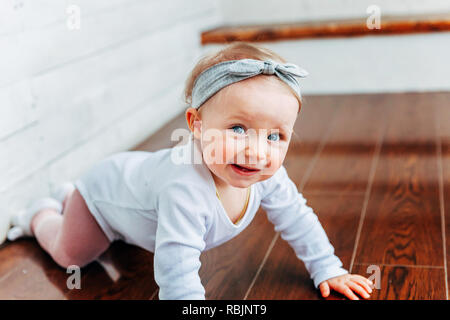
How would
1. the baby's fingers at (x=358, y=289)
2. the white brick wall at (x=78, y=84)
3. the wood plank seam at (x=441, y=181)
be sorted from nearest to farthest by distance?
the baby's fingers at (x=358, y=289) → the wood plank seam at (x=441, y=181) → the white brick wall at (x=78, y=84)

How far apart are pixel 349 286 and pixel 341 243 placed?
199 millimetres

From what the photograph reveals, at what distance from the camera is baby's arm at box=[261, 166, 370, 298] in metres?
1.07

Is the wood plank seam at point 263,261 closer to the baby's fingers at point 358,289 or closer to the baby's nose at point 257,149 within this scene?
the baby's fingers at point 358,289

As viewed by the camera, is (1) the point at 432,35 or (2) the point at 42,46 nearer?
(2) the point at 42,46

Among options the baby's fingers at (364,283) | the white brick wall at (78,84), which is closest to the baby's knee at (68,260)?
the white brick wall at (78,84)

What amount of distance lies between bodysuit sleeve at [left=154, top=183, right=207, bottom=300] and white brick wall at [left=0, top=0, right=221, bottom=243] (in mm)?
607

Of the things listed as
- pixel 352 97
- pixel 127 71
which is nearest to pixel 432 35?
pixel 352 97

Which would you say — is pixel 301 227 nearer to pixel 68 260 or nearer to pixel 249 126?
pixel 249 126

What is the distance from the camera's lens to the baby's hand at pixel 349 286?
1031 mm

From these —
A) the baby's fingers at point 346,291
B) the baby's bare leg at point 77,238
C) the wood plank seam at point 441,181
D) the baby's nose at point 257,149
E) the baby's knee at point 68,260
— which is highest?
the baby's nose at point 257,149
